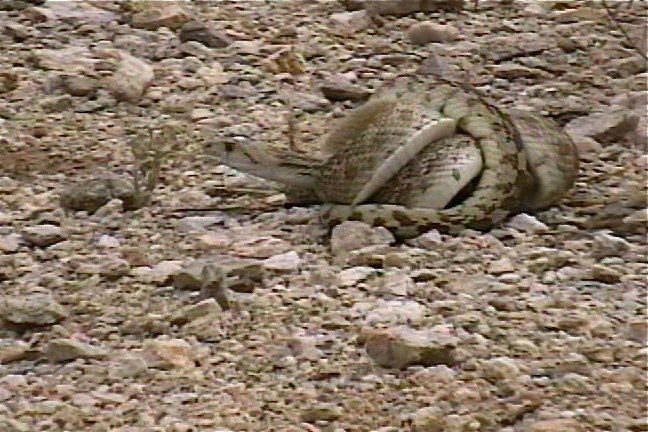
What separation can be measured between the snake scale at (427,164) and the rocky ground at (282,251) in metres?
0.07

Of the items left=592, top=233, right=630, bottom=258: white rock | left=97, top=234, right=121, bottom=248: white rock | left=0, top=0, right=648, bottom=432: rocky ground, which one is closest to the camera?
left=0, top=0, right=648, bottom=432: rocky ground

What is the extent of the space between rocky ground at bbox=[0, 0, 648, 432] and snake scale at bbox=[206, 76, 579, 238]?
66mm

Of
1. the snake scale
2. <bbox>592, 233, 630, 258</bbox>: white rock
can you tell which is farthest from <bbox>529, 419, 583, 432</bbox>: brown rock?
the snake scale

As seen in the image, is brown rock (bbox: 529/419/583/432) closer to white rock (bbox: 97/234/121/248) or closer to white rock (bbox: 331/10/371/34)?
white rock (bbox: 97/234/121/248)

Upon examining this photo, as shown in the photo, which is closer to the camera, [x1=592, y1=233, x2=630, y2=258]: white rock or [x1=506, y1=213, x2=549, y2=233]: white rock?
[x1=592, y1=233, x2=630, y2=258]: white rock

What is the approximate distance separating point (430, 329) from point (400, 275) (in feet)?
0.93

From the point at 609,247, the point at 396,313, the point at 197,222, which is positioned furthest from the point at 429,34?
the point at 396,313

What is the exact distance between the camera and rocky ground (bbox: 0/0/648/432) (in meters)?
2.77

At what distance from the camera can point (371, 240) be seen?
136 inches

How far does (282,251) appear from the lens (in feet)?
11.3

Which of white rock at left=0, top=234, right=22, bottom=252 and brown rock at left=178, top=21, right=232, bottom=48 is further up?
white rock at left=0, top=234, right=22, bottom=252

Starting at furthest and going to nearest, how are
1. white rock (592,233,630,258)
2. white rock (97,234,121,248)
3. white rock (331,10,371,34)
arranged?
white rock (331,10,371,34) → white rock (97,234,121,248) → white rock (592,233,630,258)

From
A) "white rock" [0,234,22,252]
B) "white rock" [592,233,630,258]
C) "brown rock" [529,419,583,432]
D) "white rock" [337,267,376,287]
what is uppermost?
"brown rock" [529,419,583,432]

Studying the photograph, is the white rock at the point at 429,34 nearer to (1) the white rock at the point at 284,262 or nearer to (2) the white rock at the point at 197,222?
(2) the white rock at the point at 197,222
